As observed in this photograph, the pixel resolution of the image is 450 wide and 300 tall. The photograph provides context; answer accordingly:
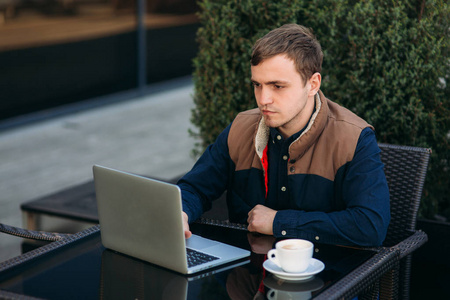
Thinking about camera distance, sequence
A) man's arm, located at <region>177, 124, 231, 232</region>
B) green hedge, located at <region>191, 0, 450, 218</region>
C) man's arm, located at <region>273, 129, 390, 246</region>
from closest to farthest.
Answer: man's arm, located at <region>273, 129, 390, 246</region>, man's arm, located at <region>177, 124, 231, 232</region>, green hedge, located at <region>191, 0, 450, 218</region>

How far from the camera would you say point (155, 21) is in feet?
30.9

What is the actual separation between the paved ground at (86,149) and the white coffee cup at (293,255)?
2893 millimetres

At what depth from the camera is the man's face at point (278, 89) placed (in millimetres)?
2420

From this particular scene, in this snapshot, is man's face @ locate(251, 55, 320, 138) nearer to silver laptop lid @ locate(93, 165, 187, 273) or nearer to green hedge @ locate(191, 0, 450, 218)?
silver laptop lid @ locate(93, 165, 187, 273)

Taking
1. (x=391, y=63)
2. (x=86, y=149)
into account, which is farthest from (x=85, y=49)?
(x=391, y=63)

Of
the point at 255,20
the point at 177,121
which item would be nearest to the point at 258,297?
the point at 255,20

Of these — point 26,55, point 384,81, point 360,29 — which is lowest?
point 26,55

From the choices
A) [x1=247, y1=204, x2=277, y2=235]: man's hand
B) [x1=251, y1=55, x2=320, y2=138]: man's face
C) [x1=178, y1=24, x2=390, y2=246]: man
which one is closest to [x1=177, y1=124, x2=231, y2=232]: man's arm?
[x1=178, y1=24, x2=390, y2=246]: man

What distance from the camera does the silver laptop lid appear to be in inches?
78.4

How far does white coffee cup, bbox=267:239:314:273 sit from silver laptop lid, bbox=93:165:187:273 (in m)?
0.29

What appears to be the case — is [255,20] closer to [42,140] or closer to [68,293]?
[68,293]

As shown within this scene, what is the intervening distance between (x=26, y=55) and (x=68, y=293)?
6026 millimetres

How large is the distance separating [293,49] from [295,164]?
43cm

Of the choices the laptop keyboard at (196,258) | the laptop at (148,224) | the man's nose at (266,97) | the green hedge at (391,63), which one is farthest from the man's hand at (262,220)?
the green hedge at (391,63)
